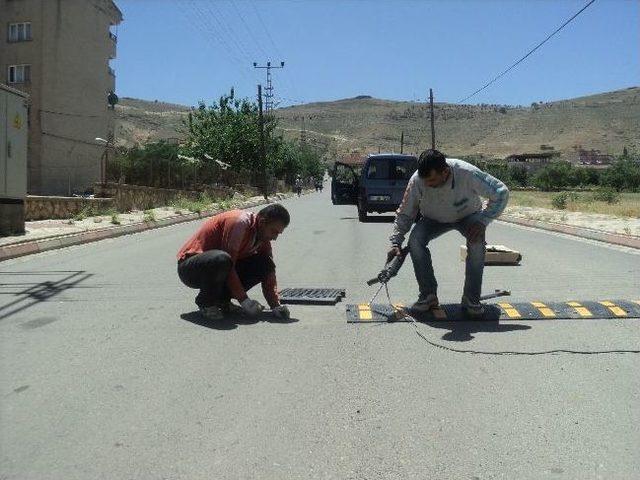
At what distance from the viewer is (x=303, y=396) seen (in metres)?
4.36

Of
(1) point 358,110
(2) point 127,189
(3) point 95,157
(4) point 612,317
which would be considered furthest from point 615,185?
(1) point 358,110

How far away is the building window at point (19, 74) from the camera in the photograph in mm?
39531

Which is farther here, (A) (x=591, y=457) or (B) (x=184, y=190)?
(B) (x=184, y=190)

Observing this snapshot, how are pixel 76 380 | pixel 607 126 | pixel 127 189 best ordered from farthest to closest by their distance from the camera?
1. pixel 607 126
2. pixel 127 189
3. pixel 76 380

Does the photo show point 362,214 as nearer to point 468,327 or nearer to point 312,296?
point 312,296

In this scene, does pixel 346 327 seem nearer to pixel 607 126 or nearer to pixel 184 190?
pixel 184 190

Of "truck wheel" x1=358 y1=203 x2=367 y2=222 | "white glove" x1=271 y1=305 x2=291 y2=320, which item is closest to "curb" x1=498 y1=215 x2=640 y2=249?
"truck wheel" x1=358 y1=203 x2=367 y2=222

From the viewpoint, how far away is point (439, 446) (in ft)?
11.8

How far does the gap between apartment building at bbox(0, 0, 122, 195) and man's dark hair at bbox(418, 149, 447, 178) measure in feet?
114

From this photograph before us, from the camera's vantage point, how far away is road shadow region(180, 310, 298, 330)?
6375mm

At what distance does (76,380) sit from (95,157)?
135 ft

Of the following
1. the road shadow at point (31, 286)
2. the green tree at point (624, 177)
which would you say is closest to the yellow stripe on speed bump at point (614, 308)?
the road shadow at point (31, 286)

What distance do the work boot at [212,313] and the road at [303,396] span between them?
0.15m

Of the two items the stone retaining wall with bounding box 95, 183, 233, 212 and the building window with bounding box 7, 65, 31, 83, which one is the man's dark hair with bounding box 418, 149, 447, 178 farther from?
the building window with bounding box 7, 65, 31, 83
